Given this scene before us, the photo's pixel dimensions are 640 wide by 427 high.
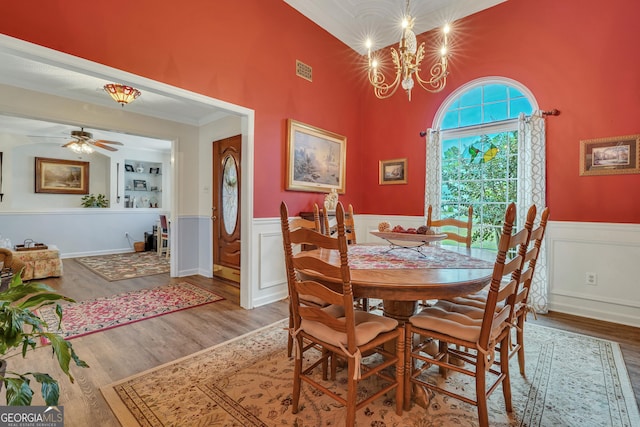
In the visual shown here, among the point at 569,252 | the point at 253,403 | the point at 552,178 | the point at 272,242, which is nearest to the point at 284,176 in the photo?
the point at 272,242

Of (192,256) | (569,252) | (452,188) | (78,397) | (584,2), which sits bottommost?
(78,397)

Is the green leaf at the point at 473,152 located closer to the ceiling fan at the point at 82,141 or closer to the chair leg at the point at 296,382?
the chair leg at the point at 296,382

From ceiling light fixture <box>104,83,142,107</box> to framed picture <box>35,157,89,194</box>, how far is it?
14.8 feet

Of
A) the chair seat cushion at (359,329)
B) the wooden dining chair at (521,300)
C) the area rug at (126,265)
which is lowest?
the area rug at (126,265)

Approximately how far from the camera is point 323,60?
4.09 meters

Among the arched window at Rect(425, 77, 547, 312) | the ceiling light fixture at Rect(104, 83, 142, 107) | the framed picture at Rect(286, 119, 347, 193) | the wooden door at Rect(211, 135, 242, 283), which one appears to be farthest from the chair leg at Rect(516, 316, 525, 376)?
the ceiling light fixture at Rect(104, 83, 142, 107)

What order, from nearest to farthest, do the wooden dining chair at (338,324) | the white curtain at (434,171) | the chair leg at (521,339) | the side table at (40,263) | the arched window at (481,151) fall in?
the wooden dining chair at (338,324) → the chair leg at (521,339) → the arched window at (481,151) → the white curtain at (434,171) → the side table at (40,263)

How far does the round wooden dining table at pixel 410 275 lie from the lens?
139 centimetres

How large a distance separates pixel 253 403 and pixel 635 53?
4.36m

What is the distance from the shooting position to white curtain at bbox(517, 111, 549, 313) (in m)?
3.11

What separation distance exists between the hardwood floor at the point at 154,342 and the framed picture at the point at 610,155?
58.5 inches

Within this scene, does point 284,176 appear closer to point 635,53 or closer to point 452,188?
point 452,188

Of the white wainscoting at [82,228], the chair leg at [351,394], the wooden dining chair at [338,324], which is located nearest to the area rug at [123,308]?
the wooden dining chair at [338,324]

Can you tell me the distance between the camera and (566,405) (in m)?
1.65
